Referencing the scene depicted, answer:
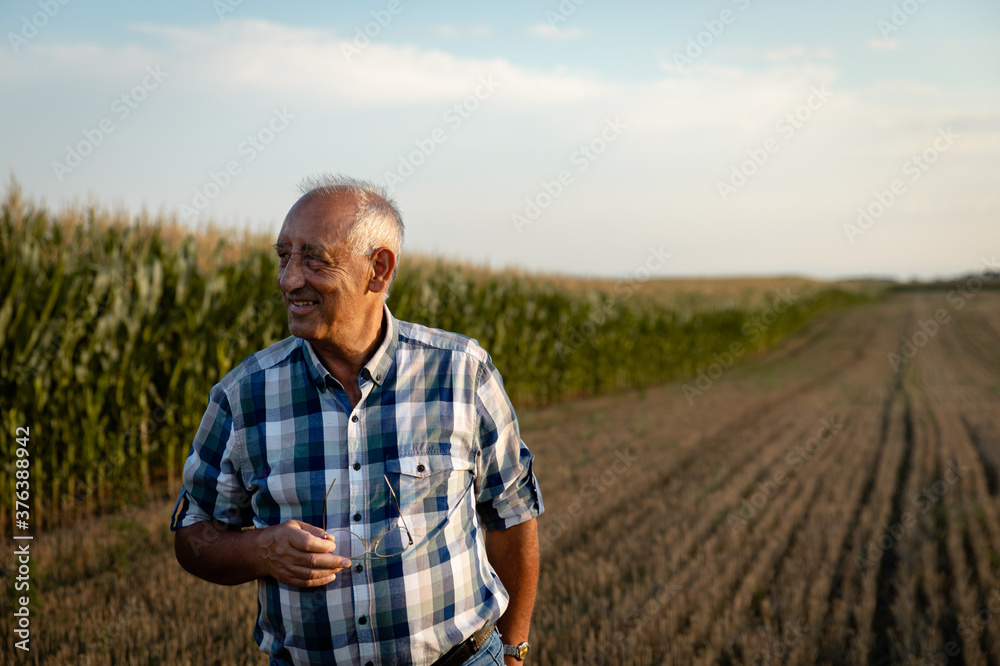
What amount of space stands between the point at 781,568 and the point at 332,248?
475 cm

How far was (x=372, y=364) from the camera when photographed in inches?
69.4

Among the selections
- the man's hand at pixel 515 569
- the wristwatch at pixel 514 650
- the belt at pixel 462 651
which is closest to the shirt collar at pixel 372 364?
the man's hand at pixel 515 569

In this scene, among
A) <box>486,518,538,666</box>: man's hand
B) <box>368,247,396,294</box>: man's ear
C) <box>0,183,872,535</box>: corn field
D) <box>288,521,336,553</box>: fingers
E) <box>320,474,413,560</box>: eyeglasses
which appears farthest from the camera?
<box>0,183,872,535</box>: corn field

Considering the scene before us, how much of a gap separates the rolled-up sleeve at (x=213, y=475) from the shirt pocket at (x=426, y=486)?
1.42 feet

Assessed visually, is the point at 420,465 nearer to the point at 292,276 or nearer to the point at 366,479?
the point at 366,479

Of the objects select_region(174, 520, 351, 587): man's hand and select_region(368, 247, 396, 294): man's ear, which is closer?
select_region(174, 520, 351, 587): man's hand

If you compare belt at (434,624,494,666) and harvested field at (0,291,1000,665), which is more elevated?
belt at (434,624,494,666)

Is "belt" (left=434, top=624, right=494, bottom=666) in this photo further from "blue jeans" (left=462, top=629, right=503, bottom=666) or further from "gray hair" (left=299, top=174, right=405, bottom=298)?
"gray hair" (left=299, top=174, right=405, bottom=298)

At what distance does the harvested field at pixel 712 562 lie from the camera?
148 inches

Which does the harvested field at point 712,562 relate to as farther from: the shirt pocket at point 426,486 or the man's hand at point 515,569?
the shirt pocket at point 426,486

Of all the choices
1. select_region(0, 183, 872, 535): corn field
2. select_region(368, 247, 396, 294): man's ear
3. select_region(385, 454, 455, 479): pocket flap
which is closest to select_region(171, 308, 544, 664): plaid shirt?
select_region(385, 454, 455, 479): pocket flap

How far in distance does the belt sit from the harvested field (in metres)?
1.97

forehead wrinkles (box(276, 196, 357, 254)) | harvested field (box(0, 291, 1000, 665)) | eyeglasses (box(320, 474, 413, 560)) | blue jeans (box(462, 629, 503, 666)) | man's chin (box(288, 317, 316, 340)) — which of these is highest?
forehead wrinkles (box(276, 196, 357, 254))

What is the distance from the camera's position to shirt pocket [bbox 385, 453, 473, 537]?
1732 mm
